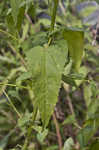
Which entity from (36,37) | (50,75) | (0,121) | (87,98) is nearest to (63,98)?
(87,98)

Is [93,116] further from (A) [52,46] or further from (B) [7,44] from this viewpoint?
(B) [7,44]

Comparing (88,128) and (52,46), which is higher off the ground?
(52,46)

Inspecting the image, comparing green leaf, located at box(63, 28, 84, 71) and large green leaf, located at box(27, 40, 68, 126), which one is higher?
green leaf, located at box(63, 28, 84, 71)

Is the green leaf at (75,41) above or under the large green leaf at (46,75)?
above
